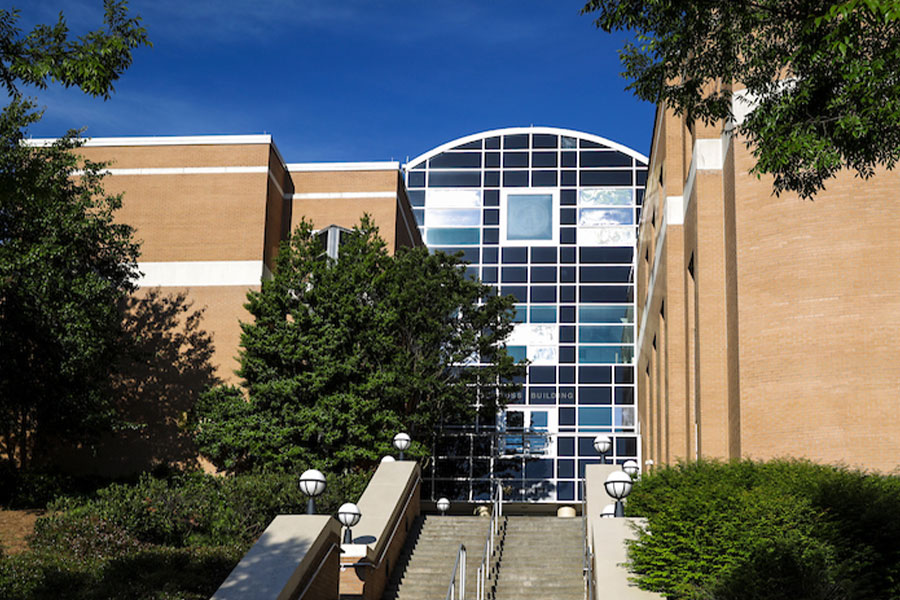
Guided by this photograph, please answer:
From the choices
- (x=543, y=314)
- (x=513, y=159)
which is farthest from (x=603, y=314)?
(x=513, y=159)

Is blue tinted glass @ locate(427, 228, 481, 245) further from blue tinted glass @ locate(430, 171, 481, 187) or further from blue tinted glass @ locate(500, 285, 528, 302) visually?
blue tinted glass @ locate(500, 285, 528, 302)

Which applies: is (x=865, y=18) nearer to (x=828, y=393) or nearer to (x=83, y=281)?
(x=828, y=393)

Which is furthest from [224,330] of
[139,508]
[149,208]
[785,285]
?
[785,285]

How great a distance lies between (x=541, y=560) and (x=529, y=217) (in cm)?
2826

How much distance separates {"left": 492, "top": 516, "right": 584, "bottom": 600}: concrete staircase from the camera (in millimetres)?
15828

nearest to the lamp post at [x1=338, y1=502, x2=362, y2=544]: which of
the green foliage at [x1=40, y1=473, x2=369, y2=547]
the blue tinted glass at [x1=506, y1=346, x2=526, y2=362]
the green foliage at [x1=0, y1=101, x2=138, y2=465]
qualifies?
the green foliage at [x1=40, y1=473, x2=369, y2=547]

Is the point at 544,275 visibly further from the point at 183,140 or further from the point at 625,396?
the point at 183,140

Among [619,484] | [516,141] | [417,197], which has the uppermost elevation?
[516,141]

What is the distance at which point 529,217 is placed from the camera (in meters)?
44.2

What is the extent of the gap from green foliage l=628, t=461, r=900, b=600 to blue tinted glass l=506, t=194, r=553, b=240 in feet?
108

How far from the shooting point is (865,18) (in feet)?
27.4

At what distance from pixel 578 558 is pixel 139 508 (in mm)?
7902

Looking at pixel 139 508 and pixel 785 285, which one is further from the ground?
pixel 785 285

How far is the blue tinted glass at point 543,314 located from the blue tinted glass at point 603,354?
1.73 metres
